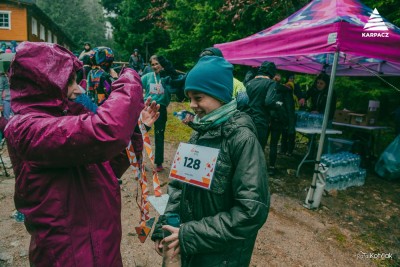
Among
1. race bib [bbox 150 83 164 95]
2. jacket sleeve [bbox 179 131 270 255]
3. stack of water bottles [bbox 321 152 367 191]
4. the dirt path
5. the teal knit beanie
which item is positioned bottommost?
the dirt path

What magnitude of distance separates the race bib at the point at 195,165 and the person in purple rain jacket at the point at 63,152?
419 mm

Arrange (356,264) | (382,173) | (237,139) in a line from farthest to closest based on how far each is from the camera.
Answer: (382,173)
(356,264)
(237,139)

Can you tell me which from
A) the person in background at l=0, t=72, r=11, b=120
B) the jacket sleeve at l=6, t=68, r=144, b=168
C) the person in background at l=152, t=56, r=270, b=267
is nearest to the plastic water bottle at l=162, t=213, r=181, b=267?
the person in background at l=152, t=56, r=270, b=267

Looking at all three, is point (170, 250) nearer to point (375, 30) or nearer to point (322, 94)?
point (375, 30)

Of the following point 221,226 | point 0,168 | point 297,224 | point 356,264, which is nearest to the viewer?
point 221,226

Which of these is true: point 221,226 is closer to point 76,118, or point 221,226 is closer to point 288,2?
point 76,118

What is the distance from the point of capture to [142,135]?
157cm

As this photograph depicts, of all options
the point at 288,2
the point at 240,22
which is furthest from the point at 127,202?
the point at 240,22

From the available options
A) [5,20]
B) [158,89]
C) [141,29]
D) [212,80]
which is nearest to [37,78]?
[212,80]

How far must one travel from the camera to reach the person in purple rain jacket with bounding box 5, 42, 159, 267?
3.26ft

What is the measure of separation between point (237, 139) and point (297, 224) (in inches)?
121

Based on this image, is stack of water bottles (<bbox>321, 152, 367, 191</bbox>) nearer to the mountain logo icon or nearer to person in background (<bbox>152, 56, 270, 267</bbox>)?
the mountain logo icon

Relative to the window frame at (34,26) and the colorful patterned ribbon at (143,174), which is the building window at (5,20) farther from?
the colorful patterned ribbon at (143,174)

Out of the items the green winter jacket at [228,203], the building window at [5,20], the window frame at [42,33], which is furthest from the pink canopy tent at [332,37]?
the window frame at [42,33]
